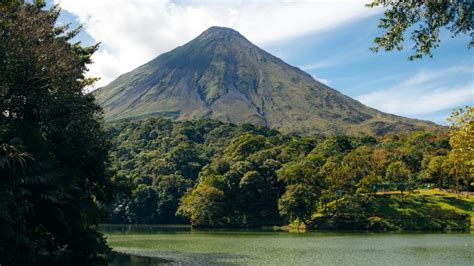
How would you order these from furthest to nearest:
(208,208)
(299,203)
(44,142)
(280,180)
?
1. (280,180)
2. (208,208)
3. (299,203)
4. (44,142)

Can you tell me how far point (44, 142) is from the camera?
1958 centimetres

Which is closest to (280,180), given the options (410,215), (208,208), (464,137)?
(208,208)

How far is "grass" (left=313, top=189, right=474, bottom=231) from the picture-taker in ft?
200

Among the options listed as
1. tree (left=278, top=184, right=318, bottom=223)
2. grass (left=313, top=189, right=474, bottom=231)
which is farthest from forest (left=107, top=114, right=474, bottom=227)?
grass (left=313, top=189, right=474, bottom=231)

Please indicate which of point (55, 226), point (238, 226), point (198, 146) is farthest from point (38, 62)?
point (198, 146)

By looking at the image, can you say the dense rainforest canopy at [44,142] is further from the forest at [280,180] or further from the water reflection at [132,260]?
the forest at [280,180]

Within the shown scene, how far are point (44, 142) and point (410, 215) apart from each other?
5341cm

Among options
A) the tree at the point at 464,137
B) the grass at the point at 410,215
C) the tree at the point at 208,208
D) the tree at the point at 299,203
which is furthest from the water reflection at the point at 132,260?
the tree at the point at 208,208

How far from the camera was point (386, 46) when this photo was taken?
1233 cm

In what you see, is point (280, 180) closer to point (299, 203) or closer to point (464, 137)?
point (299, 203)

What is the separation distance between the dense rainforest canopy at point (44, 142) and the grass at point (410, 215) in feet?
150

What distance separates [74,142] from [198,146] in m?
95.5

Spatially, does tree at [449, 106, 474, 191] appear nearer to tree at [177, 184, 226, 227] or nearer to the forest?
the forest

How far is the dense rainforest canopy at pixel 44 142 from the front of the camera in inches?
653
